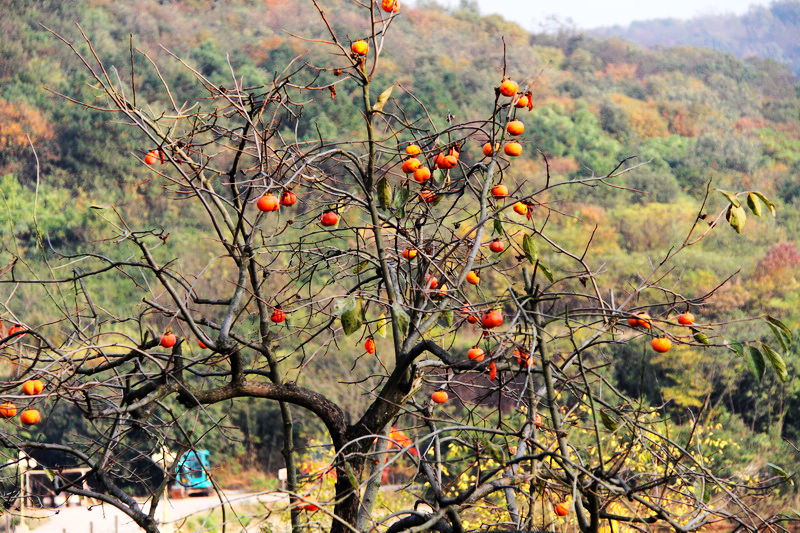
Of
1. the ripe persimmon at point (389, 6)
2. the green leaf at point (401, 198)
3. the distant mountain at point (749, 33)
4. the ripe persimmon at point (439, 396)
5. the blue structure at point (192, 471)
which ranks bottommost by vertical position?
the blue structure at point (192, 471)

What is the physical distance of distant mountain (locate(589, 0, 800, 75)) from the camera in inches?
1881

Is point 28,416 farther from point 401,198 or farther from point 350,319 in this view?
point 401,198

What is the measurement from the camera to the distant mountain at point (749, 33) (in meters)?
47.8

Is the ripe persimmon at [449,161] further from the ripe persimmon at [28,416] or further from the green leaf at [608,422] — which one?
the ripe persimmon at [28,416]

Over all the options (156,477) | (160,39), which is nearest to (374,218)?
(156,477)

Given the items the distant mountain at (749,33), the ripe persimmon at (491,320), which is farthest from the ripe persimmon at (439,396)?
the distant mountain at (749,33)

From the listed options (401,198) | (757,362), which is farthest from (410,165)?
(757,362)

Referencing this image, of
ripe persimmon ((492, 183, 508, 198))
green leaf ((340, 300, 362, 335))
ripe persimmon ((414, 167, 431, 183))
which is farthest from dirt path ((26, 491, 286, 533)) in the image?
green leaf ((340, 300, 362, 335))

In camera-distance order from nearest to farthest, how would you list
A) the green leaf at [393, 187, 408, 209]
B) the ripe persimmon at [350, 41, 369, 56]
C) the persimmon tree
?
the persimmon tree
the ripe persimmon at [350, 41, 369, 56]
the green leaf at [393, 187, 408, 209]

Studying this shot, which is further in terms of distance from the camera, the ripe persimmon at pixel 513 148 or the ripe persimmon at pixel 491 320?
the ripe persimmon at pixel 513 148

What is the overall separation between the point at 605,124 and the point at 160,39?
426 inches

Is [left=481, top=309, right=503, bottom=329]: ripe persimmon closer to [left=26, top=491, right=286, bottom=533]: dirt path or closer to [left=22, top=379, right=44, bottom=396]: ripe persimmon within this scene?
[left=22, top=379, right=44, bottom=396]: ripe persimmon

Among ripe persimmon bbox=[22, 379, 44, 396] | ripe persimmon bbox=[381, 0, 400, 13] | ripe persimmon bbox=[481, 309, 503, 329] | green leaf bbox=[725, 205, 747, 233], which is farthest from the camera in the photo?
ripe persimmon bbox=[381, 0, 400, 13]

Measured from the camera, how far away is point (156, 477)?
11.8m
